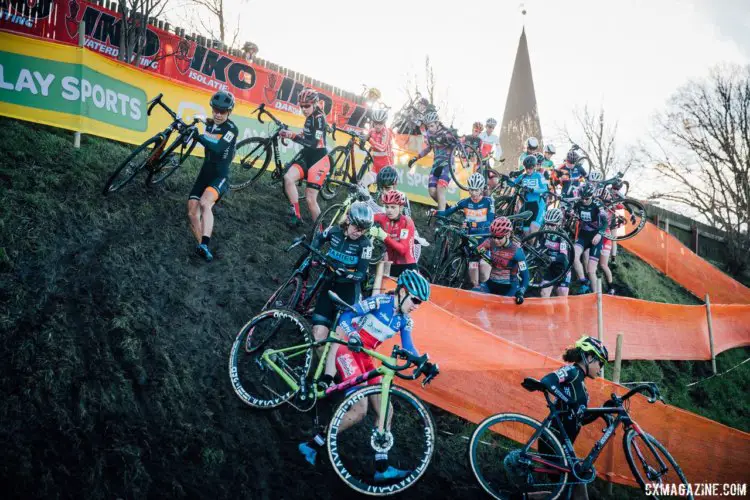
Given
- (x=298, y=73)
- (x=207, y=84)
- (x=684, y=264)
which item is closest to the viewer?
(x=207, y=84)

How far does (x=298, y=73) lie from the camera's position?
19.4 metres

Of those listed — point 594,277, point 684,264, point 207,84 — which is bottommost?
point 594,277

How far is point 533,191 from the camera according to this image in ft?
39.0

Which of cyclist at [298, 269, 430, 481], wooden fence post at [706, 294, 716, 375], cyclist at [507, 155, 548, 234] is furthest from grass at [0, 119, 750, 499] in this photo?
wooden fence post at [706, 294, 716, 375]

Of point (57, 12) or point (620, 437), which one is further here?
point (57, 12)

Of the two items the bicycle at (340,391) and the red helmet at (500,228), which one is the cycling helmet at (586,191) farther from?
the bicycle at (340,391)

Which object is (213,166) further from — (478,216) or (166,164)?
(478,216)

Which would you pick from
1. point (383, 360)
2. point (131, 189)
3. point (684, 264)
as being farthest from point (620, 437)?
point (684, 264)

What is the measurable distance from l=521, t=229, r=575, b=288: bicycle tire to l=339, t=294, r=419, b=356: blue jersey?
581 centimetres

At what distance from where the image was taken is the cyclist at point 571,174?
14195mm

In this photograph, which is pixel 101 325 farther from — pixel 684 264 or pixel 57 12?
pixel 684 264

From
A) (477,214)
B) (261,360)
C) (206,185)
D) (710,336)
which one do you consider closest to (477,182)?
(477,214)

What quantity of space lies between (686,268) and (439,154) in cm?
1042

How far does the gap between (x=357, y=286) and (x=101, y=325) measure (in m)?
2.98
